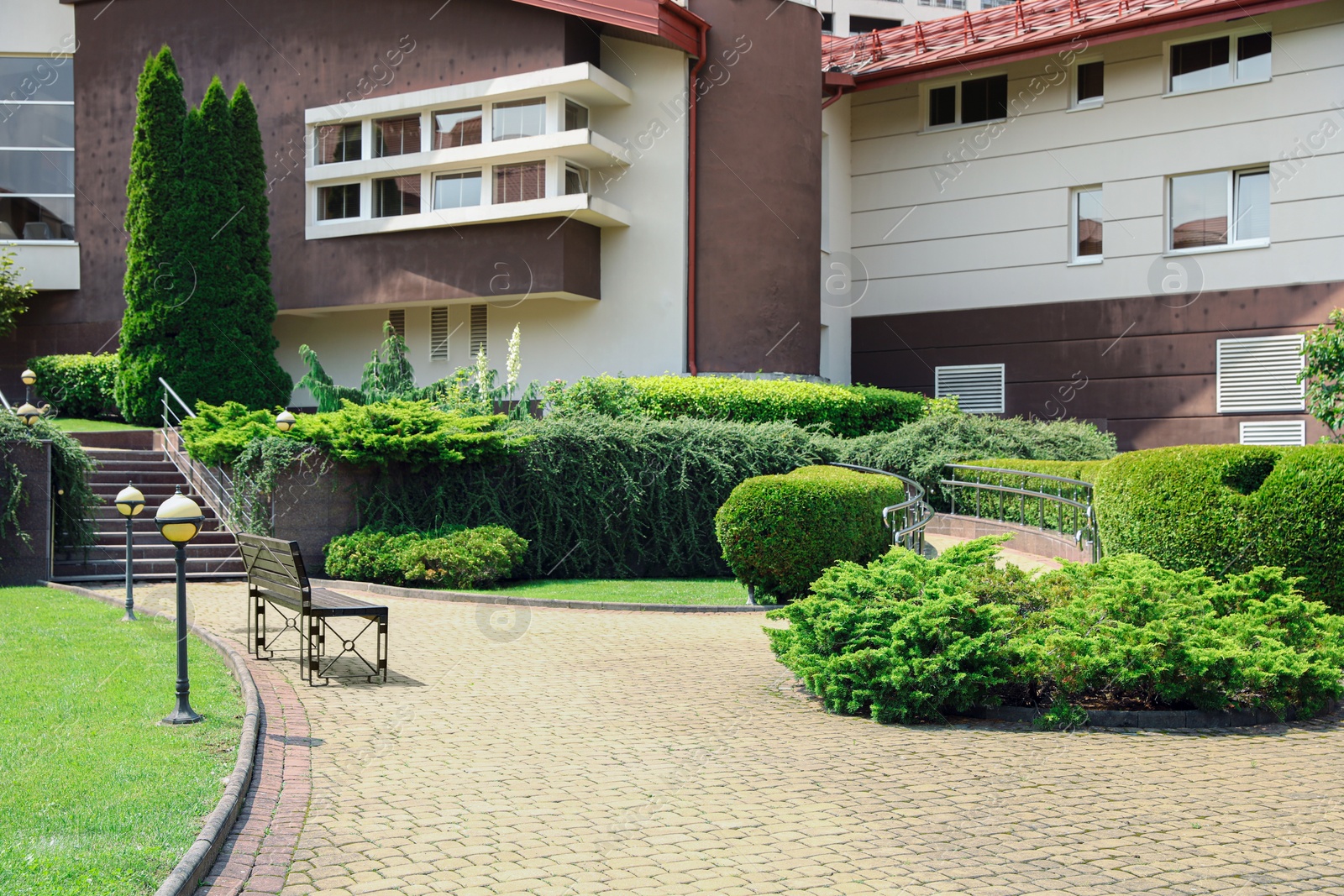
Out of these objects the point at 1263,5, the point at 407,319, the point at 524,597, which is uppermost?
the point at 1263,5

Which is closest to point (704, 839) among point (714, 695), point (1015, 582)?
point (714, 695)

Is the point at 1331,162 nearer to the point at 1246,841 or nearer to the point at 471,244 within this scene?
the point at 471,244

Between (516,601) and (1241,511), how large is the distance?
27.1 ft

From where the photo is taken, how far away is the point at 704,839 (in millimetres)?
5734

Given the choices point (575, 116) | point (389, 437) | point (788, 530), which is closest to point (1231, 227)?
point (575, 116)

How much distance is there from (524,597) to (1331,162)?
1786cm

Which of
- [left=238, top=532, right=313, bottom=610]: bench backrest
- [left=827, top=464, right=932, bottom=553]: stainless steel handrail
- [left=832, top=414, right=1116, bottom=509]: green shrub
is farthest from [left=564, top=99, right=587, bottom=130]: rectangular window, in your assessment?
[left=238, top=532, right=313, bottom=610]: bench backrest

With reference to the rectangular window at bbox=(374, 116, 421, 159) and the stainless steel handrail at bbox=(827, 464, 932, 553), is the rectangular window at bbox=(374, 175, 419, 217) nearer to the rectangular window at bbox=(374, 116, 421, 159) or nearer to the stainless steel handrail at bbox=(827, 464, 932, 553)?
the rectangular window at bbox=(374, 116, 421, 159)

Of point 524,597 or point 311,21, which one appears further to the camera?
point 311,21

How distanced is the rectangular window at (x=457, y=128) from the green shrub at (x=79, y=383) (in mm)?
8808

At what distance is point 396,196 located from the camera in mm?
25734

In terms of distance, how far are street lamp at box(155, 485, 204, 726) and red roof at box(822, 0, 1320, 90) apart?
21.7 m

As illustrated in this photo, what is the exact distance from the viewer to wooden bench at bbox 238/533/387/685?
372 inches

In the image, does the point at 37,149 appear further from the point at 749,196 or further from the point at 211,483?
the point at 749,196
